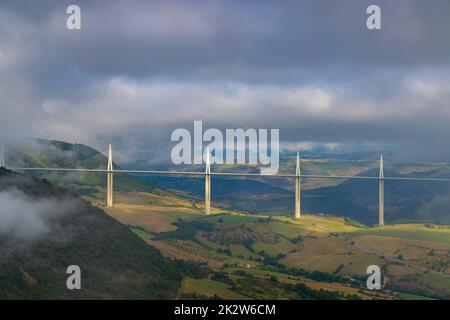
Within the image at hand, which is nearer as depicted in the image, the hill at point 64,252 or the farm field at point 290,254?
the hill at point 64,252

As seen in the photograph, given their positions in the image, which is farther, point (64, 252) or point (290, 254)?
point (290, 254)

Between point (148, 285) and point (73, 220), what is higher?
point (73, 220)

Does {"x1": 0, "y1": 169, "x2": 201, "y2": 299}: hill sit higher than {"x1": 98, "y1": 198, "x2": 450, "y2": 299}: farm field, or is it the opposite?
{"x1": 0, "y1": 169, "x2": 201, "y2": 299}: hill

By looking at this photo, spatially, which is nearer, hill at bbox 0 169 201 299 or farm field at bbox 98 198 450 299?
hill at bbox 0 169 201 299

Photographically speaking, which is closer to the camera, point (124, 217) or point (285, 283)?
point (285, 283)

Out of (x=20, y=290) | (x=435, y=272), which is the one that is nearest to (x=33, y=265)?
(x=20, y=290)

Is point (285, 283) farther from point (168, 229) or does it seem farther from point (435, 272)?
point (168, 229)

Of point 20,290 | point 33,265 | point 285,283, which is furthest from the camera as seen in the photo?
point 285,283
